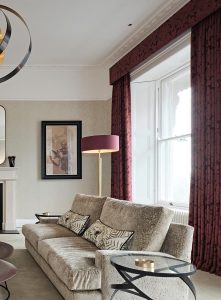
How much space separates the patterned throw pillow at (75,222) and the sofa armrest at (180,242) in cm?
148

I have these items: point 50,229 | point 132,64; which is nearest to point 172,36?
point 132,64

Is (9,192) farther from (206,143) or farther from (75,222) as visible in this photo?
(206,143)

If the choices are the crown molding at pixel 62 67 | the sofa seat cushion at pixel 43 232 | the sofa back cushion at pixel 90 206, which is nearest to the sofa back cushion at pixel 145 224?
the sofa back cushion at pixel 90 206

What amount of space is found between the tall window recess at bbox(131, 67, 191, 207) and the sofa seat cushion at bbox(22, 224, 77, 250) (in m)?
2.18

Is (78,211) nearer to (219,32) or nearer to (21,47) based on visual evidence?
(219,32)

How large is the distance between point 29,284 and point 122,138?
3.78 m

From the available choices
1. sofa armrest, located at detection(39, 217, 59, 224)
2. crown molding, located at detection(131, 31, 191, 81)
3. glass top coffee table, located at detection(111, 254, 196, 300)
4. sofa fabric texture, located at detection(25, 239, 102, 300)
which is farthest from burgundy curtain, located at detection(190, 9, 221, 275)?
sofa armrest, located at detection(39, 217, 59, 224)

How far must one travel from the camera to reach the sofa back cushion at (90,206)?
15.0ft

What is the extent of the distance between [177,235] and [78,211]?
6.83 feet

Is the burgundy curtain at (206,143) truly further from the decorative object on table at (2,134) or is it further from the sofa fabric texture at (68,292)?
the decorative object on table at (2,134)

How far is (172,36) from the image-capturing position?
5270mm

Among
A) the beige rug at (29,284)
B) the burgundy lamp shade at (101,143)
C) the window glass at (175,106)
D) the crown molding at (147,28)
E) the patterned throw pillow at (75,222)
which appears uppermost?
the crown molding at (147,28)

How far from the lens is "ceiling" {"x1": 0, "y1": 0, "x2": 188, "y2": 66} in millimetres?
5105

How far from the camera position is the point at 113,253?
9.71 feet
